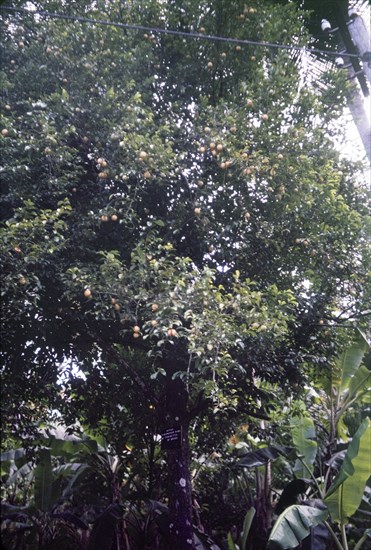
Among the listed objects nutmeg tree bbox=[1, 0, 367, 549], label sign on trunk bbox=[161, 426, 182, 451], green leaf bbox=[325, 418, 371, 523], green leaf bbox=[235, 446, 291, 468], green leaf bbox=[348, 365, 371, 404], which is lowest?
green leaf bbox=[325, 418, 371, 523]

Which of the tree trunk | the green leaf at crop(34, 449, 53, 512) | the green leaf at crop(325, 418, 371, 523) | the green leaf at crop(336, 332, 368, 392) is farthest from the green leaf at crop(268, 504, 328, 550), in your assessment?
the green leaf at crop(34, 449, 53, 512)

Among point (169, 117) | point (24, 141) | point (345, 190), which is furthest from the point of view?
point (345, 190)

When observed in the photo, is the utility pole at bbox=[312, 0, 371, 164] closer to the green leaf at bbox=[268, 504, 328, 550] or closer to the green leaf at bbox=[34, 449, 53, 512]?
the green leaf at bbox=[268, 504, 328, 550]

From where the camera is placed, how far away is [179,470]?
4.82 meters

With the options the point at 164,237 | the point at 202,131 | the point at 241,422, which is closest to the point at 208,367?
the point at 164,237

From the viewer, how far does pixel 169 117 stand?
215 inches

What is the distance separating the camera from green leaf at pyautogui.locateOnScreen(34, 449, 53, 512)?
13.3ft

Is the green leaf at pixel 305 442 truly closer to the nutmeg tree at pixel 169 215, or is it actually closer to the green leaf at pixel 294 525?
the nutmeg tree at pixel 169 215

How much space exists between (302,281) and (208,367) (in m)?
1.80

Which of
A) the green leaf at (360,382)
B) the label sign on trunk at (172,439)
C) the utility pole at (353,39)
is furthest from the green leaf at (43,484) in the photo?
the utility pole at (353,39)

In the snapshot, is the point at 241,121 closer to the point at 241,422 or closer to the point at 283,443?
the point at 241,422

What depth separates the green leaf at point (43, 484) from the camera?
13.3ft

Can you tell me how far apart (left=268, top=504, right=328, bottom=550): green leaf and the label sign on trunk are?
3.41ft

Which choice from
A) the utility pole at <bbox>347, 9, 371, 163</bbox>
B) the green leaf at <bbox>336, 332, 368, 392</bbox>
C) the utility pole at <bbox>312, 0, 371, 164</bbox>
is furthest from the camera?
the utility pole at <bbox>312, 0, 371, 164</bbox>
